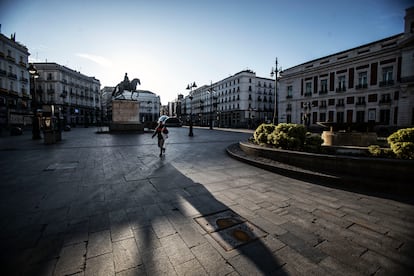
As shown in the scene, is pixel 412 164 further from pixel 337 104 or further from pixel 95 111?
pixel 95 111

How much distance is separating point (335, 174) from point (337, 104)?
110ft

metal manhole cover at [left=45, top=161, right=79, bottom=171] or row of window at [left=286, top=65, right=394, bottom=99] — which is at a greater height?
row of window at [left=286, top=65, right=394, bottom=99]

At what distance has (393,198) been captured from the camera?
11.8ft

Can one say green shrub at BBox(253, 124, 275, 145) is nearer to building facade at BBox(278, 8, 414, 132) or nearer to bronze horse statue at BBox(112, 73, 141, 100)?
bronze horse statue at BBox(112, 73, 141, 100)

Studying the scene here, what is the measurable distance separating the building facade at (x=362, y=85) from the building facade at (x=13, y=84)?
44830mm

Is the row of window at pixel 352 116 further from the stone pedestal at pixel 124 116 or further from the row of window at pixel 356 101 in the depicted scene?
the stone pedestal at pixel 124 116

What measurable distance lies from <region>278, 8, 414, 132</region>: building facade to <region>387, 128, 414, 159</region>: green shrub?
22861mm

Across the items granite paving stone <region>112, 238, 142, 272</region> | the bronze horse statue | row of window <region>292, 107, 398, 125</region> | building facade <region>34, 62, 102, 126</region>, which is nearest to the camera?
granite paving stone <region>112, 238, 142, 272</region>

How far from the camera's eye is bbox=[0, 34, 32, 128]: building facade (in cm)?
2923

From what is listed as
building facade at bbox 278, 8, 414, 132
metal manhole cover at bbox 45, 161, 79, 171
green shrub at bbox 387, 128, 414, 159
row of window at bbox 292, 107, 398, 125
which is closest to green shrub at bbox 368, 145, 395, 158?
green shrub at bbox 387, 128, 414, 159

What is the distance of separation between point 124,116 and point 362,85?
35246mm

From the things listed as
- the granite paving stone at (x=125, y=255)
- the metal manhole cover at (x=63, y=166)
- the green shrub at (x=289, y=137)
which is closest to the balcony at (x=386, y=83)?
the green shrub at (x=289, y=137)

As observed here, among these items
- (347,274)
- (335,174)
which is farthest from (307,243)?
(335,174)

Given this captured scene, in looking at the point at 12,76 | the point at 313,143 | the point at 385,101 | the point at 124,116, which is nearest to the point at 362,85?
the point at 385,101
